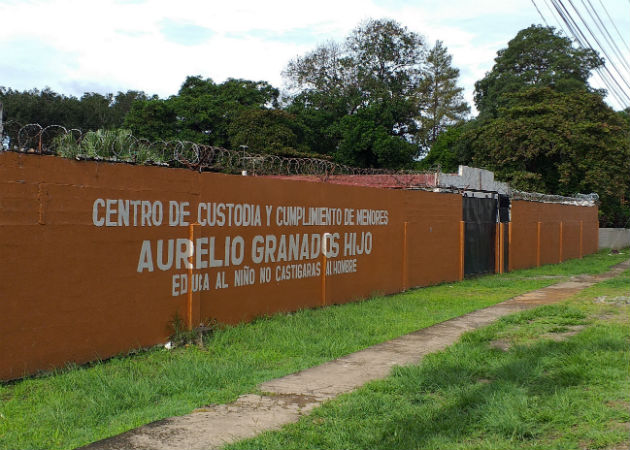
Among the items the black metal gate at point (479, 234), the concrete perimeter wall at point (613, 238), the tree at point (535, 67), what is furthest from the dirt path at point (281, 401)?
the tree at point (535, 67)

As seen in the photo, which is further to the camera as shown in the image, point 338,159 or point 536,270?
point 338,159

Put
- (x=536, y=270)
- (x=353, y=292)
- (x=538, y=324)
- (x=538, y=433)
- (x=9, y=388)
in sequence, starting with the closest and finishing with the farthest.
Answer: (x=538, y=433) < (x=9, y=388) < (x=538, y=324) < (x=353, y=292) < (x=536, y=270)

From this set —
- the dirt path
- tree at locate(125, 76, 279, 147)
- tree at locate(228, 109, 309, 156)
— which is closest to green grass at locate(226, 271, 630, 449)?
the dirt path

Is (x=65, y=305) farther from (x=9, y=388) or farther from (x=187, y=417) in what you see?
(x=187, y=417)

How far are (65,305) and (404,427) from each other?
3.51 m

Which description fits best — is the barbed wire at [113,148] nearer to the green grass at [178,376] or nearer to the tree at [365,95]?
the green grass at [178,376]

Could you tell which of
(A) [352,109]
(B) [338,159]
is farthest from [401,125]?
(B) [338,159]

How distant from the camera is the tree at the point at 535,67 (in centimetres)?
4816

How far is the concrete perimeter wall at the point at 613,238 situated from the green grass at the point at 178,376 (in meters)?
29.8

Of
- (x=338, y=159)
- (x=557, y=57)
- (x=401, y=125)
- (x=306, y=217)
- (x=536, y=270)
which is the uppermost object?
(x=557, y=57)

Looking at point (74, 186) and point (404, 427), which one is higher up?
point (74, 186)

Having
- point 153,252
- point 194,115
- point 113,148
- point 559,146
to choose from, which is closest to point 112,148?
point 113,148

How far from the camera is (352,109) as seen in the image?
5378 centimetres

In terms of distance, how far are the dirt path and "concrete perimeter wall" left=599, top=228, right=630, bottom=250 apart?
Answer: 31.0 meters
